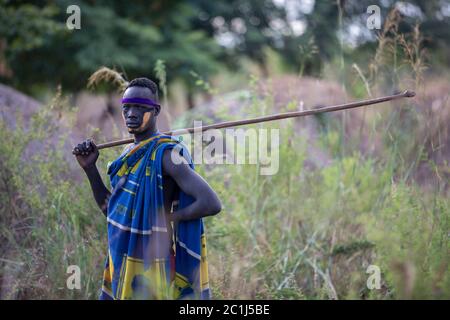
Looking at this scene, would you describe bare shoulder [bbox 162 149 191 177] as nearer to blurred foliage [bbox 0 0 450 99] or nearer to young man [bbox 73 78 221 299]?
young man [bbox 73 78 221 299]

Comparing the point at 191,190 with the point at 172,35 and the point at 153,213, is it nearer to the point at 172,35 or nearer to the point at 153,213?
the point at 153,213

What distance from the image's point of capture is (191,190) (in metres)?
2.76

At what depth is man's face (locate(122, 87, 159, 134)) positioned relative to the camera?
287 cm

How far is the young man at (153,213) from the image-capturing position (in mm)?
2791

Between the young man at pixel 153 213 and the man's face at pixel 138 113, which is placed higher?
the man's face at pixel 138 113

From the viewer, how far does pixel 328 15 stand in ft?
42.1

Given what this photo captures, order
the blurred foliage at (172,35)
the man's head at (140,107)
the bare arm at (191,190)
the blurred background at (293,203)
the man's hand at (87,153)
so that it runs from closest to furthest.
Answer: the bare arm at (191,190) → the man's head at (140,107) → the man's hand at (87,153) → the blurred background at (293,203) → the blurred foliage at (172,35)

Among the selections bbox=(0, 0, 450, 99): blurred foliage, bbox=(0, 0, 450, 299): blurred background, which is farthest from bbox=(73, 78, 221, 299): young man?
bbox=(0, 0, 450, 99): blurred foliage

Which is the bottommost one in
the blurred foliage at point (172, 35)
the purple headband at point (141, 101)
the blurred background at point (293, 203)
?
the blurred background at point (293, 203)

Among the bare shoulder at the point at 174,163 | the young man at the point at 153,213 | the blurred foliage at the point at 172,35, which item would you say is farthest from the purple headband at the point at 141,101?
the blurred foliage at the point at 172,35

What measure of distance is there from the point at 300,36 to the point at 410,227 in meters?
9.74

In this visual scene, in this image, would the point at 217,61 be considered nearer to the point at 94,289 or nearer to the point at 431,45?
the point at 431,45

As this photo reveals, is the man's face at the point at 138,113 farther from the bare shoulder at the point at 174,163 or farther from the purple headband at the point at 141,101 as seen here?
the bare shoulder at the point at 174,163

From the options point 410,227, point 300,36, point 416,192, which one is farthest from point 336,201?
point 300,36
